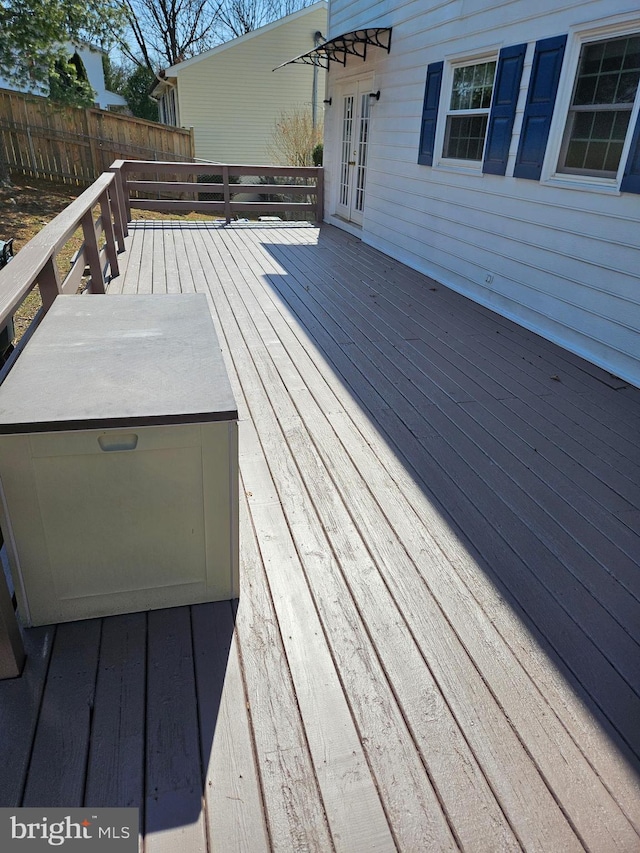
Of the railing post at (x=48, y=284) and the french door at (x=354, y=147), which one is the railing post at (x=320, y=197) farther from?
the railing post at (x=48, y=284)

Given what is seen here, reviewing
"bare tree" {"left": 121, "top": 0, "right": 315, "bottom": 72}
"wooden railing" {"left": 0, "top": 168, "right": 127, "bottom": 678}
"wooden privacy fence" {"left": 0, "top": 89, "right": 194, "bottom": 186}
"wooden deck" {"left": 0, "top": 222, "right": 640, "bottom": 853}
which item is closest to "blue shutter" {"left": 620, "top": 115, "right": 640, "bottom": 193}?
"wooden deck" {"left": 0, "top": 222, "right": 640, "bottom": 853}

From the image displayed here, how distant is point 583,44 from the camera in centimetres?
370

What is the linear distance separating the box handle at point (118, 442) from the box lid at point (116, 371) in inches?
1.9

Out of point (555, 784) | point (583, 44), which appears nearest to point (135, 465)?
point (555, 784)

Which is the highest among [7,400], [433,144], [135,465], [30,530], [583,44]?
[583,44]

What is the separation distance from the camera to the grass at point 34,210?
861 cm

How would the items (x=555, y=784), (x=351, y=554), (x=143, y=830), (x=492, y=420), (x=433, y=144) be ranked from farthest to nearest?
(x=433, y=144) < (x=492, y=420) < (x=351, y=554) < (x=555, y=784) < (x=143, y=830)

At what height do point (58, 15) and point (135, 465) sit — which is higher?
point (58, 15)

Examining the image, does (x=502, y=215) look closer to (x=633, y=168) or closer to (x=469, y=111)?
(x=469, y=111)

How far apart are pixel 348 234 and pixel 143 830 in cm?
784

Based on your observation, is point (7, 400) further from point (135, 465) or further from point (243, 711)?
point (243, 711)

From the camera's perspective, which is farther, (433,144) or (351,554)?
(433,144)

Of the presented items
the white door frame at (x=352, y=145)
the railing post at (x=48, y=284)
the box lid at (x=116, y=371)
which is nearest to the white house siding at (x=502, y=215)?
the white door frame at (x=352, y=145)
